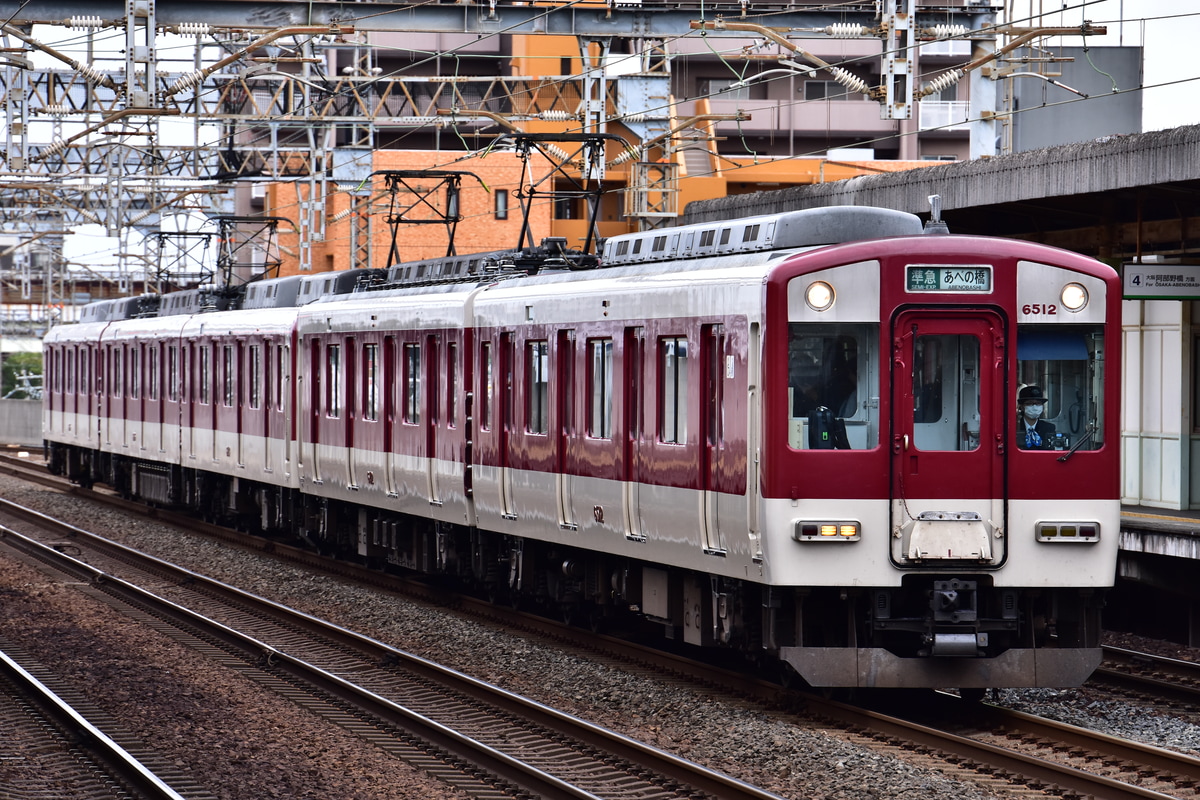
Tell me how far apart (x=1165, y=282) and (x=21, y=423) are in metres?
42.8

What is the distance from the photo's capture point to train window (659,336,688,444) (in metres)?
12.1

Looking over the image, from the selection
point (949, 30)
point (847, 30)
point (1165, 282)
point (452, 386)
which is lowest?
point (452, 386)

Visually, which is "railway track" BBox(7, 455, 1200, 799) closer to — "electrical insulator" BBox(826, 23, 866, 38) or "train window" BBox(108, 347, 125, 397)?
"electrical insulator" BBox(826, 23, 866, 38)

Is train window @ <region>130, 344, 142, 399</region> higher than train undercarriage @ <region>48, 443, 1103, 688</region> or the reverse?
higher

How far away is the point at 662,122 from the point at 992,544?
14.6 m

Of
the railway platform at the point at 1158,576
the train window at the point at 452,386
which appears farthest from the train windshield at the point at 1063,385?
the train window at the point at 452,386

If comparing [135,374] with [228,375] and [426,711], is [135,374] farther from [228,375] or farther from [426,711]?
[426,711]

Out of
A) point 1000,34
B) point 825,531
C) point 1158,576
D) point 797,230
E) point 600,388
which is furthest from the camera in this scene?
point 1000,34

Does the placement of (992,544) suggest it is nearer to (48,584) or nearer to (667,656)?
(667,656)

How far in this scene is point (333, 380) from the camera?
20.5 metres

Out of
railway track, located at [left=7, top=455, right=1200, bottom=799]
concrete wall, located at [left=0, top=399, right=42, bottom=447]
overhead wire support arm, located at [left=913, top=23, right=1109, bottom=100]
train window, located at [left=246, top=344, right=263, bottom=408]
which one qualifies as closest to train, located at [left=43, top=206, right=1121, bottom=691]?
railway track, located at [left=7, top=455, right=1200, bottom=799]

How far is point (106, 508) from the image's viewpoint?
99.6 feet

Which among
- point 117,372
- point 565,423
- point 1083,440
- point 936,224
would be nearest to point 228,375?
point 117,372

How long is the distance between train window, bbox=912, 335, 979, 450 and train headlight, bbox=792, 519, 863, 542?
2.45 feet
